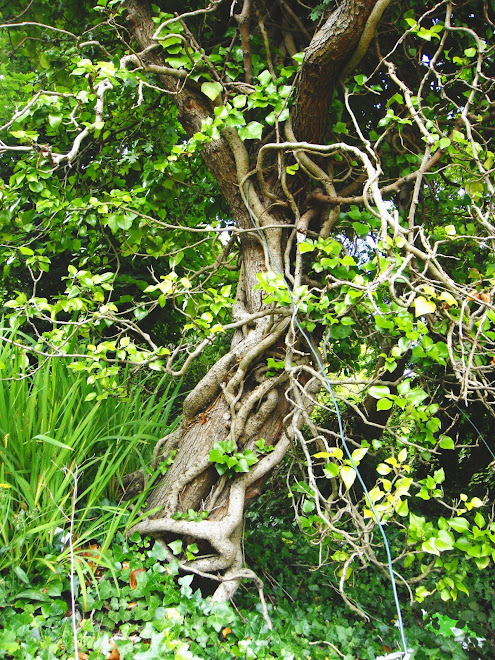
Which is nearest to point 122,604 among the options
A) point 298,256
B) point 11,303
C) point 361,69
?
point 11,303

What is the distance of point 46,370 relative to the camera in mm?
2158

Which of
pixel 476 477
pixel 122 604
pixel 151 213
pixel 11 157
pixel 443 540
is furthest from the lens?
pixel 11 157

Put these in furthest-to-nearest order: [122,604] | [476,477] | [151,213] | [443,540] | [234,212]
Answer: [476,477]
[151,213]
[234,212]
[122,604]
[443,540]

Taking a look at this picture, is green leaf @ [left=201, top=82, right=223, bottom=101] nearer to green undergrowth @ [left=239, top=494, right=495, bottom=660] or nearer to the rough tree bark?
the rough tree bark

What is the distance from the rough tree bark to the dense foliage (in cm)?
1

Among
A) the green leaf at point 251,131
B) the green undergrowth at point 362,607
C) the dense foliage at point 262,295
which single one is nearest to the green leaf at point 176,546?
the dense foliage at point 262,295

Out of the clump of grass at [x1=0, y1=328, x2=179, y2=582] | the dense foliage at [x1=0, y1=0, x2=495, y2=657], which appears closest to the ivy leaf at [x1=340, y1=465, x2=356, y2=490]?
the dense foliage at [x1=0, y1=0, x2=495, y2=657]

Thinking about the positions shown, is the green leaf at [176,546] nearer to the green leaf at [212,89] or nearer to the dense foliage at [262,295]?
the dense foliage at [262,295]

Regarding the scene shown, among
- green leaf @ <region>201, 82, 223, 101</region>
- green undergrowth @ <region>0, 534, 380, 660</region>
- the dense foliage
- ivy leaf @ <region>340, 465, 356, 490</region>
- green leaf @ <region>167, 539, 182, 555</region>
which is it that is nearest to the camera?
ivy leaf @ <region>340, 465, 356, 490</region>

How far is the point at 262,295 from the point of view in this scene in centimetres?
237

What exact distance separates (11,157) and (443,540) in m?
5.36

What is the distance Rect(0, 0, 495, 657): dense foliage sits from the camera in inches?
68.3

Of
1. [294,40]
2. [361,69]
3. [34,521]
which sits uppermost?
[294,40]

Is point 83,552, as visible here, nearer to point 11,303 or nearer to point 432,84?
point 11,303
